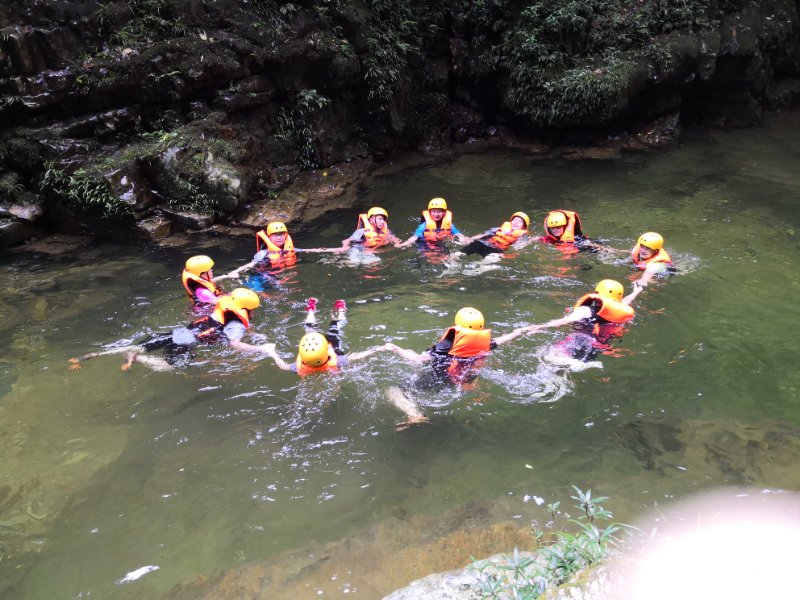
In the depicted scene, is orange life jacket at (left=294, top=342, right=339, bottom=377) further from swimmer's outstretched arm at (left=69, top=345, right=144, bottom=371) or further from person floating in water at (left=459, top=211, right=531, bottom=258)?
person floating in water at (left=459, top=211, right=531, bottom=258)

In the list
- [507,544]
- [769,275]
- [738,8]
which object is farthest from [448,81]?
[507,544]

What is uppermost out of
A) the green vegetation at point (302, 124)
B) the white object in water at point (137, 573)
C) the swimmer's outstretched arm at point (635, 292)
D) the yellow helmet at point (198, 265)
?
the green vegetation at point (302, 124)

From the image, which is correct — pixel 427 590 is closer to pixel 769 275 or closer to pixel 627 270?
pixel 627 270

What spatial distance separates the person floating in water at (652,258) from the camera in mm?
7664

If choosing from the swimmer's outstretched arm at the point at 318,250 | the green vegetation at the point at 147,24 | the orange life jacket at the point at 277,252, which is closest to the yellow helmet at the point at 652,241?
the swimmer's outstretched arm at the point at 318,250

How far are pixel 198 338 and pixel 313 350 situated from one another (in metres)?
1.84

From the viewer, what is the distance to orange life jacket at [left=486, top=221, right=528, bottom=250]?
890cm

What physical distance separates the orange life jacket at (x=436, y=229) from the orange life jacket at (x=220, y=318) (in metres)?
3.95

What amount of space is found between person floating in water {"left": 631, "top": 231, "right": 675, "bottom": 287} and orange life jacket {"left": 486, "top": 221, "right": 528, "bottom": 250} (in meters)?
1.91

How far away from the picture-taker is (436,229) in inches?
368

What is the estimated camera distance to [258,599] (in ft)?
12.4

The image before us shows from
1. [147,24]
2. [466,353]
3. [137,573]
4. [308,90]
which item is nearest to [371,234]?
[466,353]

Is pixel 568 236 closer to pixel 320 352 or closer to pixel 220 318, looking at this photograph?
pixel 320 352

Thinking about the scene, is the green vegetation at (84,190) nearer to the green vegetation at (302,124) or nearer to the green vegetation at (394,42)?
the green vegetation at (302,124)
